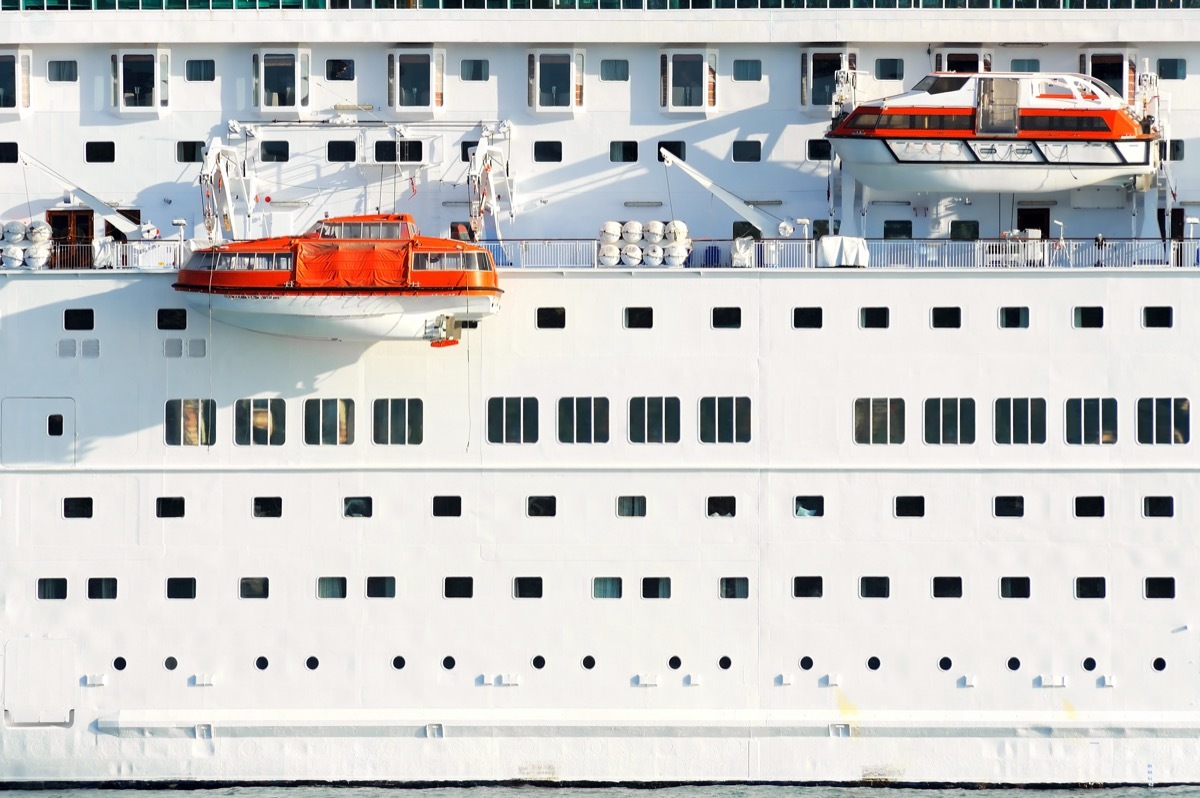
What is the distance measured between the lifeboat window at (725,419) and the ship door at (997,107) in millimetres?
5401

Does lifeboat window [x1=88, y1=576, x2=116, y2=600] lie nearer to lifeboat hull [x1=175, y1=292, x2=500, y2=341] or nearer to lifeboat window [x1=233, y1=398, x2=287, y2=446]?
lifeboat window [x1=233, y1=398, x2=287, y2=446]

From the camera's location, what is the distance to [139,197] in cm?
2680

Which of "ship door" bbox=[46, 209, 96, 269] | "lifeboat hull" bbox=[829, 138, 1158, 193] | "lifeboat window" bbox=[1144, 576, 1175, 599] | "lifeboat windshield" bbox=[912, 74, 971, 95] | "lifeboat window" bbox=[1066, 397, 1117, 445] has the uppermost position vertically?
"lifeboat windshield" bbox=[912, 74, 971, 95]

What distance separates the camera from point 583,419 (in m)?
24.7

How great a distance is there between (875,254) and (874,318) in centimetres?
109

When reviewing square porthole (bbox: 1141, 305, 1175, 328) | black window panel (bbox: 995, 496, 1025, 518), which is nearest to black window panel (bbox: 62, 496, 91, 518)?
black window panel (bbox: 995, 496, 1025, 518)

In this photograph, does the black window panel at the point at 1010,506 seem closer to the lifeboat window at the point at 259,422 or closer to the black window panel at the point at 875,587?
the black window panel at the point at 875,587

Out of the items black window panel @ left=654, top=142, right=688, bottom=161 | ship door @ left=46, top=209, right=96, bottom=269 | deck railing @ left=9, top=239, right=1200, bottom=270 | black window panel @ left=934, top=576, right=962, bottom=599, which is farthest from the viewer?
black window panel @ left=654, top=142, right=688, bottom=161

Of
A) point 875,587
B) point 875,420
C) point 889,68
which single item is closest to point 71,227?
point 875,420

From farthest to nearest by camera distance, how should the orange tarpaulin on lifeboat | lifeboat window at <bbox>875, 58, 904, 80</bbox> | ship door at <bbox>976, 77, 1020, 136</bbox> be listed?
lifeboat window at <bbox>875, 58, 904, 80</bbox>
ship door at <bbox>976, 77, 1020, 136</bbox>
the orange tarpaulin on lifeboat

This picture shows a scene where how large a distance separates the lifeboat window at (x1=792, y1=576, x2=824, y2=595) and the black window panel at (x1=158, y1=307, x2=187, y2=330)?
31.2 feet

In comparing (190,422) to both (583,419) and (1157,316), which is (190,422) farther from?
(1157,316)

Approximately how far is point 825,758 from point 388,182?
10854 millimetres

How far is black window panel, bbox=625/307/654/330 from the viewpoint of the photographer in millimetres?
24844
